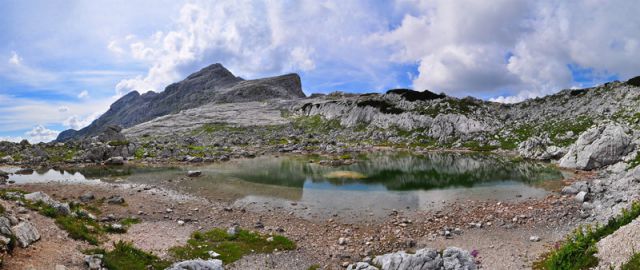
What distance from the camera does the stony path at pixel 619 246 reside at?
1327 cm

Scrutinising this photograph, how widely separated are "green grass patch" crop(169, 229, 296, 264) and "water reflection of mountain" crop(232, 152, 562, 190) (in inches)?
875

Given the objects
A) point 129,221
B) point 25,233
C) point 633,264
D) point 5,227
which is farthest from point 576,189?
point 5,227

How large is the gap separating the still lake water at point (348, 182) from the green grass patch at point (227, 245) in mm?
8009

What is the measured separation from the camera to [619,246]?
549 inches

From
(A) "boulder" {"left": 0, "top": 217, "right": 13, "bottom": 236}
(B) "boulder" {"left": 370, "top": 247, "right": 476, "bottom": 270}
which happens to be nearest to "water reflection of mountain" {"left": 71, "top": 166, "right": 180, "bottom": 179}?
(A) "boulder" {"left": 0, "top": 217, "right": 13, "bottom": 236}

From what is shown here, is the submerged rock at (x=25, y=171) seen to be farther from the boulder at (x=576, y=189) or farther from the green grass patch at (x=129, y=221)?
the boulder at (x=576, y=189)

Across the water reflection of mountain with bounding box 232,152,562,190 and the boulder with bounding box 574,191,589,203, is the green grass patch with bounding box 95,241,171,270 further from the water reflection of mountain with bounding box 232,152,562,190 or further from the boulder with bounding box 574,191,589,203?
the boulder with bounding box 574,191,589,203

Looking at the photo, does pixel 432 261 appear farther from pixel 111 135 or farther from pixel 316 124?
pixel 316 124

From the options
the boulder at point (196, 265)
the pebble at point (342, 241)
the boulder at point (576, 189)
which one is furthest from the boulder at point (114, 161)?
the boulder at point (576, 189)

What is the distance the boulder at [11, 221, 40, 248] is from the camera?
656 inches

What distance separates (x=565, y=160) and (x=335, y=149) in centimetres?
5386

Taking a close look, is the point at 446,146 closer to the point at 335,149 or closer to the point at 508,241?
the point at 335,149

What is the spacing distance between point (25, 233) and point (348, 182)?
122 feet

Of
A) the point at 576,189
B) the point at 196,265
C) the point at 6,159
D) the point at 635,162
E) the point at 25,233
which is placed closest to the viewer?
the point at 25,233
